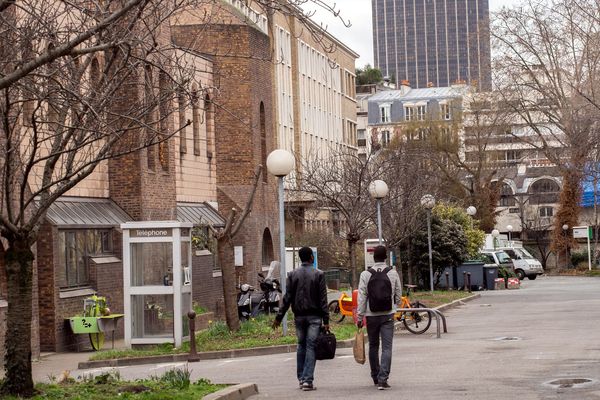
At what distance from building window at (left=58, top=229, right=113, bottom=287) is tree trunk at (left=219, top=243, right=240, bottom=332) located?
3.64m

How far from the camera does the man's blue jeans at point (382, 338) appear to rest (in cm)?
1723

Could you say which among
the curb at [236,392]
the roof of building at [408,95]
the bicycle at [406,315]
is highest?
the roof of building at [408,95]

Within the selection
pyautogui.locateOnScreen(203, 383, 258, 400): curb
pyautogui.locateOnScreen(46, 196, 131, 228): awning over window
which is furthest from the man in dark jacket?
pyautogui.locateOnScreen(46, 196, 131, 228): awning over window

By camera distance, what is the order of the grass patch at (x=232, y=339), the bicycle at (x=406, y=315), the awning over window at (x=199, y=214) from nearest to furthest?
1. the grass patch at (x=232, y=339)
2. the bicycle at (x=406, y=315)
3. the awning over window at (x=199, y=214)

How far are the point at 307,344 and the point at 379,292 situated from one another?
43.2 inches

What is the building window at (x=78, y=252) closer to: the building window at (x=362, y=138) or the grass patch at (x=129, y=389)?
the grass patch at (x=129, y=389)

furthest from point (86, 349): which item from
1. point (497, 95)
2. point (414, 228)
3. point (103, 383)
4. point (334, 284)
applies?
point (497, 95)

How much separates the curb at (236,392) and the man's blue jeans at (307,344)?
0.64 m

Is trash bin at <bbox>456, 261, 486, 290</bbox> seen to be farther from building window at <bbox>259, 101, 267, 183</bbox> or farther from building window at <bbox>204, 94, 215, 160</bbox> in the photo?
building window at <bbox>204, 94, 215, 160</bbox>

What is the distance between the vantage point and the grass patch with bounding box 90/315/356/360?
981 inches

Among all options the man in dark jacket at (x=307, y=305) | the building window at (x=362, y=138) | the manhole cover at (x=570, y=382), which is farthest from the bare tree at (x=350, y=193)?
the building window at (x=362, y=138)

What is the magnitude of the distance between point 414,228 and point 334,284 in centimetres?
817

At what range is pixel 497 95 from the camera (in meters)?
75.1

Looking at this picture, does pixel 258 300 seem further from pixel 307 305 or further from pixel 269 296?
pixel 307 305
